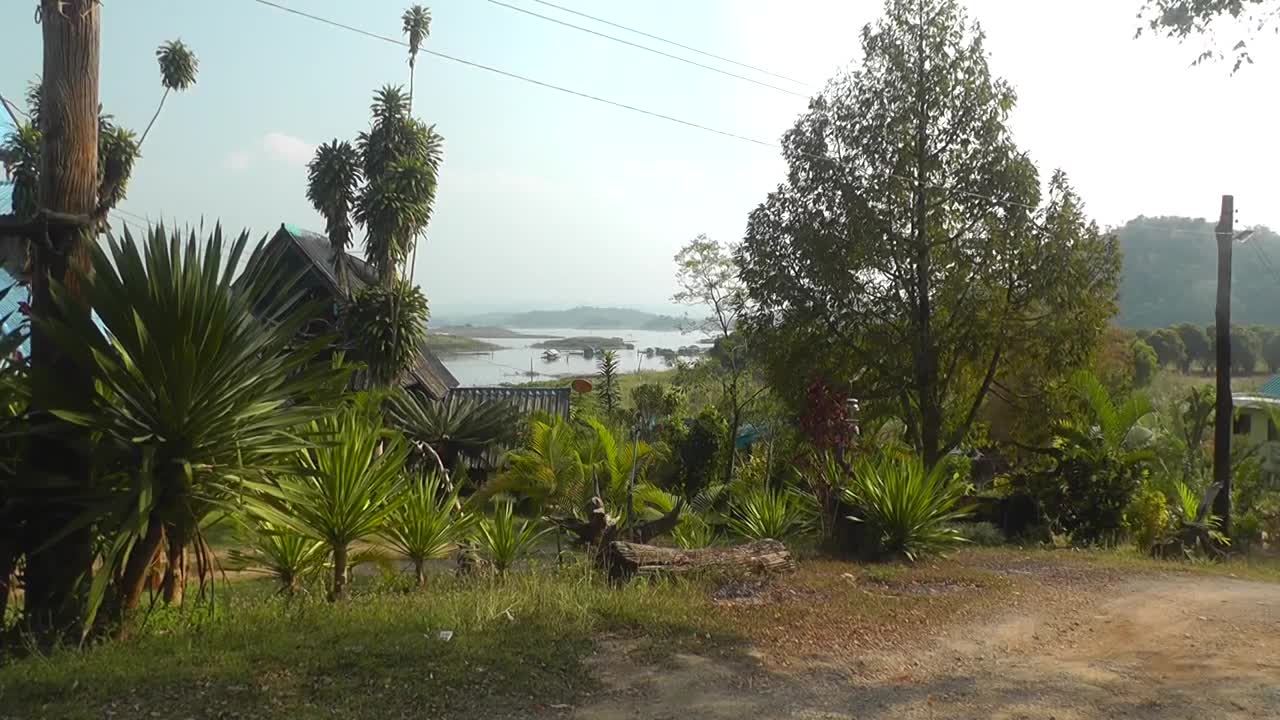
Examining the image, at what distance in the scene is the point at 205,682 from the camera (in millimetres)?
5230

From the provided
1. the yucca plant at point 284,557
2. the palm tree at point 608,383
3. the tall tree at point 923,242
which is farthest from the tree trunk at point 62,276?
the palm tree at point 608,383

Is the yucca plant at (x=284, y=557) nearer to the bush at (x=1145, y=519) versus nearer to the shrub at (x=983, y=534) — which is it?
the shrub at (x=983, y=534)

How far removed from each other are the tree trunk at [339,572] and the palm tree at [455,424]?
18.2 metres

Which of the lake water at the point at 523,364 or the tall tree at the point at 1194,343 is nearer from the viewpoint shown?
the lake water at the point at 523,364

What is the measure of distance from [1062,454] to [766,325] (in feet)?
17.9

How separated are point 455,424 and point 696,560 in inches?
738

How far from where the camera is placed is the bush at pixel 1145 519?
16156 mm

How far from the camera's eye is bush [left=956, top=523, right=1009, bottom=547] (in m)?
16.1

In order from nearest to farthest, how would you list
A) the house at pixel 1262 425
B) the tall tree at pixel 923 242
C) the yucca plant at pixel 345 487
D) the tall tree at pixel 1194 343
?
the yucca plant at pixel 345 487 → the tall tree at pixel 923 242 → the house at pixel 1262 425 → the tall tree at pixel 1194 343

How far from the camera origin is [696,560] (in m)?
8.89

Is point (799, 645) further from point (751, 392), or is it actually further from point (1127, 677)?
point (751, 392)

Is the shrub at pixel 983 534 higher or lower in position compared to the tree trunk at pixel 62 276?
Result: lower

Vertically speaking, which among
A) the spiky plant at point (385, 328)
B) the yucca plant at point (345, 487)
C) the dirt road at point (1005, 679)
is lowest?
the dirt road at point (1005, 679)

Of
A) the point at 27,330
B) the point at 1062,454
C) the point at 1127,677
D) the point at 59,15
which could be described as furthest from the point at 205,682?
the point at 1062,454
